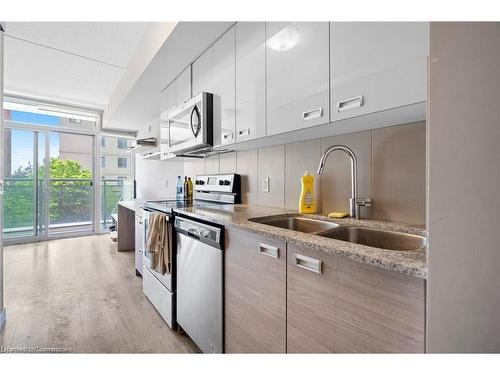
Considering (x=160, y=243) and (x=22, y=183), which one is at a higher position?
(x=22, y=183)

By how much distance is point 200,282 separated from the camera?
1.47 m

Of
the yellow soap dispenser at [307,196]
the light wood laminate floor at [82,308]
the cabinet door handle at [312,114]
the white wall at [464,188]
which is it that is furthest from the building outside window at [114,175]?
the white wall at [464,188]

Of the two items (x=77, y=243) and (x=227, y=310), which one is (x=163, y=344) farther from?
(x=77, y=243)

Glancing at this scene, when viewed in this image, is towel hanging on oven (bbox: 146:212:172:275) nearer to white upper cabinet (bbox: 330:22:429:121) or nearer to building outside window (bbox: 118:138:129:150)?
white upper cabinet (bbox: 330:22:429:121)

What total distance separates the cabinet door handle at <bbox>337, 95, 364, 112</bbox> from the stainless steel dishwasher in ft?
2.71

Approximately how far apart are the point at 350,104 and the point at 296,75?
36 cm

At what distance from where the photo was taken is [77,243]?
4.25m

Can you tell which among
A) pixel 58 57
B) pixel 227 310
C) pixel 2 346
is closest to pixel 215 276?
pixel 227 310

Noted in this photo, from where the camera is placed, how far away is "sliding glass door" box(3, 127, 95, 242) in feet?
13.8

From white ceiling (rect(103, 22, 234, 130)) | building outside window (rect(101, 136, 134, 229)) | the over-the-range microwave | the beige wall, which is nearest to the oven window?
the over-the-range microwave

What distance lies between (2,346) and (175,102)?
88.9 inches

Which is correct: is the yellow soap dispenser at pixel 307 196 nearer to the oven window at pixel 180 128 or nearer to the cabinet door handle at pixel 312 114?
the cabinet door handle at pixel 312 114

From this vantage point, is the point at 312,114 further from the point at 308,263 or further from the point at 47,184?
the point at 47,184

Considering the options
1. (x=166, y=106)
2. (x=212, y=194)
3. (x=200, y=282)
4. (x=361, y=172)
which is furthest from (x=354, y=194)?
(x=166, y=106)
